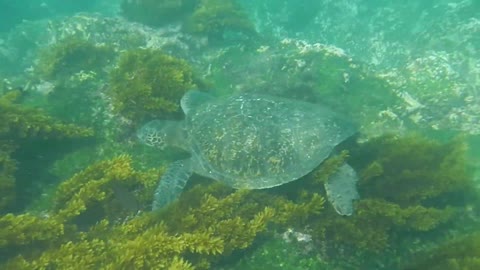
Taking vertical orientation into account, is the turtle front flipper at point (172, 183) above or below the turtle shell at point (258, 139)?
below

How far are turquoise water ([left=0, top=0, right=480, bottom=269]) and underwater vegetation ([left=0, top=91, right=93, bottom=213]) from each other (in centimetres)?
2

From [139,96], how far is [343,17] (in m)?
13.1

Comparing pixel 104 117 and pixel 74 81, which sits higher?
pixel 74 81

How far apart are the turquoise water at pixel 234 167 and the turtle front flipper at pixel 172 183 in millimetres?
92

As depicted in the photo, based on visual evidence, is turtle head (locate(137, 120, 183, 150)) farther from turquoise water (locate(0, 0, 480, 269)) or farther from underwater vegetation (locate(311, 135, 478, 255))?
underwater vegetation (locate(311, 135, 478, 255))

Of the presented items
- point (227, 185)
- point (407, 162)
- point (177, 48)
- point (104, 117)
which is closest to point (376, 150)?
point (407, 162)

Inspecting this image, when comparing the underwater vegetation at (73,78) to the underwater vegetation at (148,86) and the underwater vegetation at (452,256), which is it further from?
the underwater vegetation at (452,256)

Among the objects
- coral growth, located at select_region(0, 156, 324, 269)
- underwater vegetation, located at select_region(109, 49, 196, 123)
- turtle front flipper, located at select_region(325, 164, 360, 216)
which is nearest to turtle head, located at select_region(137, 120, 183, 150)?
underwater vegetation, located at select_region(109, 49, 196, 123)

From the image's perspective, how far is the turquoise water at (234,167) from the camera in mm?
4434

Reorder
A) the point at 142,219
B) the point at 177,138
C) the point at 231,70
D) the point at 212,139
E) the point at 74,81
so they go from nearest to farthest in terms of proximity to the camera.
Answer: the point at 142,219, the point at 212,139, the point at 177,138, the point at 74,81, the point at 231,70

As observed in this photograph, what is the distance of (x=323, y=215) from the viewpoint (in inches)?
201

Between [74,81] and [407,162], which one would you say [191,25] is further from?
[407,162]

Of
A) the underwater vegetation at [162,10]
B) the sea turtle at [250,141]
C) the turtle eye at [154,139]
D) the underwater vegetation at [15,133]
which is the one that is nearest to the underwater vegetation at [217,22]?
the underwater vegetation at [162,10]

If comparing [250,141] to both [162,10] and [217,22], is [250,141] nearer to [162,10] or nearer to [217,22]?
[217,22]
